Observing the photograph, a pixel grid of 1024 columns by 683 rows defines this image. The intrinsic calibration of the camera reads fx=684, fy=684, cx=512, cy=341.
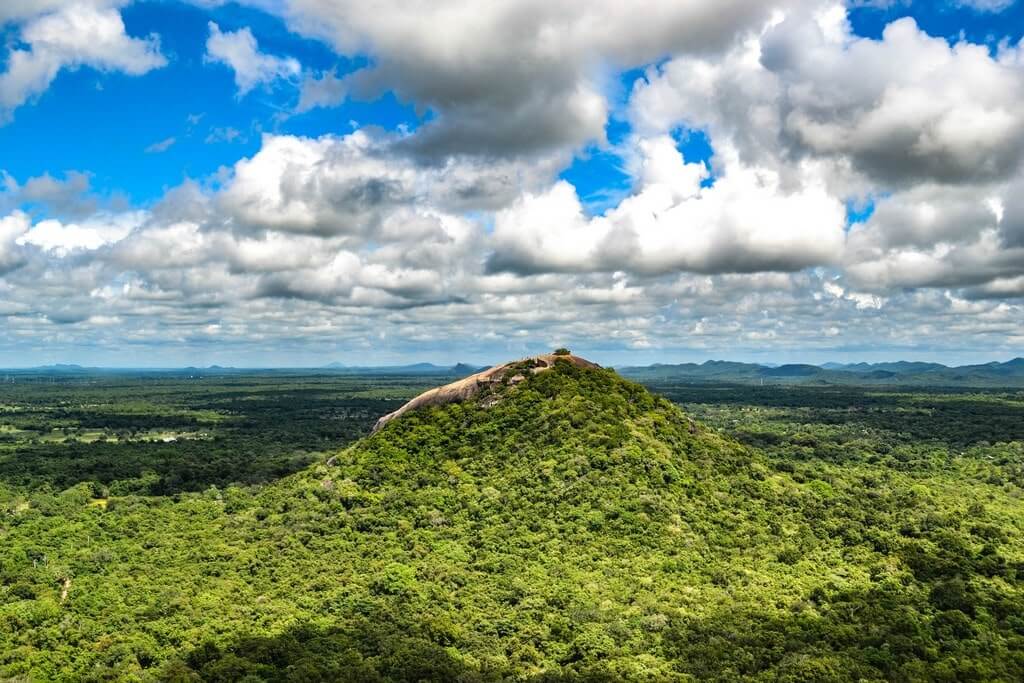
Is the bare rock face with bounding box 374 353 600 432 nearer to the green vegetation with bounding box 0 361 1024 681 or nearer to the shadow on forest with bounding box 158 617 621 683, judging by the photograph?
the green vegetation with bounding box 0 361 1024 681

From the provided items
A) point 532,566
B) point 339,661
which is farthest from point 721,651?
point 339,661

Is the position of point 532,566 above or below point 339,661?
above

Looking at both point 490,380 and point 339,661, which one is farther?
point 490,380

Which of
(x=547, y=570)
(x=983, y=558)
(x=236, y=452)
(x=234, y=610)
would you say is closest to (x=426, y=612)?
(x=547, y=570)

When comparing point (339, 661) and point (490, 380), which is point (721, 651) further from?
point (490, 380)

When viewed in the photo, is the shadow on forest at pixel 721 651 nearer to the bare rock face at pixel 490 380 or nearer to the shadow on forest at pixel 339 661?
the shadow on forest at pixel 339 661

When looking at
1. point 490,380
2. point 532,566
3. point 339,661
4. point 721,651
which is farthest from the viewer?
point 490,380

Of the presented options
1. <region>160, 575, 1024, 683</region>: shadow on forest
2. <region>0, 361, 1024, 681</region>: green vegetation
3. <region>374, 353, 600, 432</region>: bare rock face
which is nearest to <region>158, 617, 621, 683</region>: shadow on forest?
<region>160, 575, 1024, 683</region>: shadow on forest
